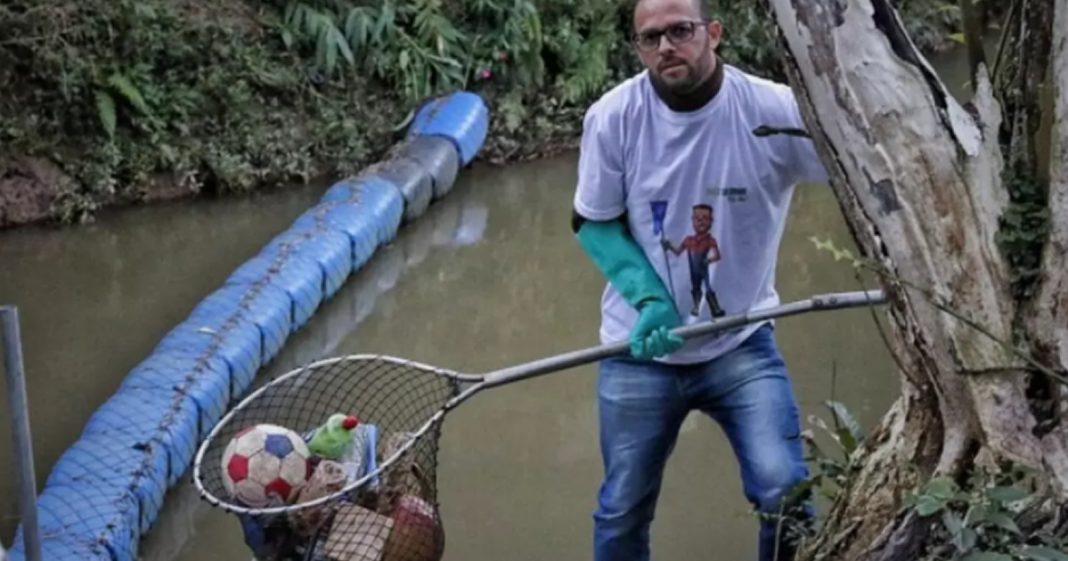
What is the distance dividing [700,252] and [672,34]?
0.49 m

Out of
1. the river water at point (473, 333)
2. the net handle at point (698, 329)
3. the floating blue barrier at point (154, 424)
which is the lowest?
the river water at point (473, 333)

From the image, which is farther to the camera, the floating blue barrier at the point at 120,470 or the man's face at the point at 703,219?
the floating blue barrier at the point at 120,470

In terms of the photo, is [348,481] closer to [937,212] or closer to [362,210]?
[937,212]

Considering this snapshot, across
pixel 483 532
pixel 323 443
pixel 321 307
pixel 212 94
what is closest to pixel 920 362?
pixel 323 443

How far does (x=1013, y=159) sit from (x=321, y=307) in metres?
4.43

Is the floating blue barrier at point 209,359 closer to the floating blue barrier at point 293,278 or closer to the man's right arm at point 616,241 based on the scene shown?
the floating blue barrier at point 293,278

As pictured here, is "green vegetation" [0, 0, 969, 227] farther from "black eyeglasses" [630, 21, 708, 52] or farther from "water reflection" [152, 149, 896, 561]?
"black eyeglasses" [630, 21, 708, 52]

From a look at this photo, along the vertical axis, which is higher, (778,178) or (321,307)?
(778,178)

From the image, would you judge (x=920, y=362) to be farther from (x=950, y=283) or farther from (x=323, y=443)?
(x=323, y=443)

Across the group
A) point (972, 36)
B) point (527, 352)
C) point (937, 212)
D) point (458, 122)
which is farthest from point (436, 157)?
point (937, 212)

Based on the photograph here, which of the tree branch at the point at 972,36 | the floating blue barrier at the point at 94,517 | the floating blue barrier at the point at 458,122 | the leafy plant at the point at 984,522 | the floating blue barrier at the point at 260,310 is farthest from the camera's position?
the floating blue barrier at the point at 458,122

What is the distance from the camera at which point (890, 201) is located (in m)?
2.36

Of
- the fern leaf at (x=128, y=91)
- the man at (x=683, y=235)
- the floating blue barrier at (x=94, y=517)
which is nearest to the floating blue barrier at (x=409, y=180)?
the fern leaf at (x=128, y=91)

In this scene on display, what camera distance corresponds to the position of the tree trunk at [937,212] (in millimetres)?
2287
